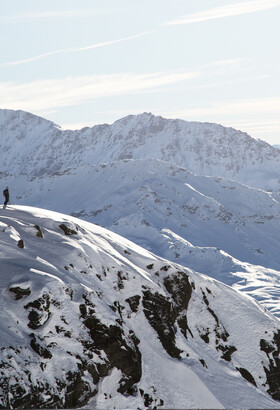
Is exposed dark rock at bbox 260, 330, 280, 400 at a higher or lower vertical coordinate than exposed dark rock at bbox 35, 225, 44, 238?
lower

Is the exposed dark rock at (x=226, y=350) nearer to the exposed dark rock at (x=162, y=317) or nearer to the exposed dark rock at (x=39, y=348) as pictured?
the exposed dark rock at (x=162, y=317)

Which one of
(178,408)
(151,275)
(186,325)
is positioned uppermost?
(151,275)

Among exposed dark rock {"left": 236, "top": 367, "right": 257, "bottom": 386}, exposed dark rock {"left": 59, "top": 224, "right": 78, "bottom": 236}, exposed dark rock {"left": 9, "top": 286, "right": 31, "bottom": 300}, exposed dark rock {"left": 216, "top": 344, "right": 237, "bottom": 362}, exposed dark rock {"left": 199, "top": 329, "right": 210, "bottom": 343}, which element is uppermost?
exposed dark rock {"left": 59, "top": 224, "right": 78, "bottom": 236}

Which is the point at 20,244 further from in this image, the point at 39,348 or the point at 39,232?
the point at 39,348

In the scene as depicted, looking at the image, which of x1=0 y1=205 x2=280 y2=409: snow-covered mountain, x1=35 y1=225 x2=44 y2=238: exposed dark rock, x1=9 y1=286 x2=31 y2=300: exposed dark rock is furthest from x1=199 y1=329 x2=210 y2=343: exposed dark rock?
x1=9 y1=286 x2=31 y2=300: exposed dark rock

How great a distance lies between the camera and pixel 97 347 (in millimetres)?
42438

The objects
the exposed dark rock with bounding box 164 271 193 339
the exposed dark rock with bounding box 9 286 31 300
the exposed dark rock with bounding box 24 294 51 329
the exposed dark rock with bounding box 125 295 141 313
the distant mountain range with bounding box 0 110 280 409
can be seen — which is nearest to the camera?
the distant mountain range with bounding box 0 110 280 409

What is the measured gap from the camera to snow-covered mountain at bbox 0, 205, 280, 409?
39094 millimetres

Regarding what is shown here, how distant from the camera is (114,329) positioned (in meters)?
44.1

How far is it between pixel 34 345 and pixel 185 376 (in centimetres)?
1388

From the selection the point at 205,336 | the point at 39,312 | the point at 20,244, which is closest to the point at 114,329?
the point at 39,312

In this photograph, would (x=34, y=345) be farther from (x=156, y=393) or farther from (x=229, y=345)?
(x=229, y=345)

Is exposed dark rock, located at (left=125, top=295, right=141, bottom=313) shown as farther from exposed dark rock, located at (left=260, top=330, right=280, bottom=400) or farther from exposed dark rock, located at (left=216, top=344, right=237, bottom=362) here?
exposed dark rock, located at (left=260, top=330, right=280, bottom=400)

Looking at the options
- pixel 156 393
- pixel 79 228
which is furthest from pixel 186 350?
pixel 79 228
